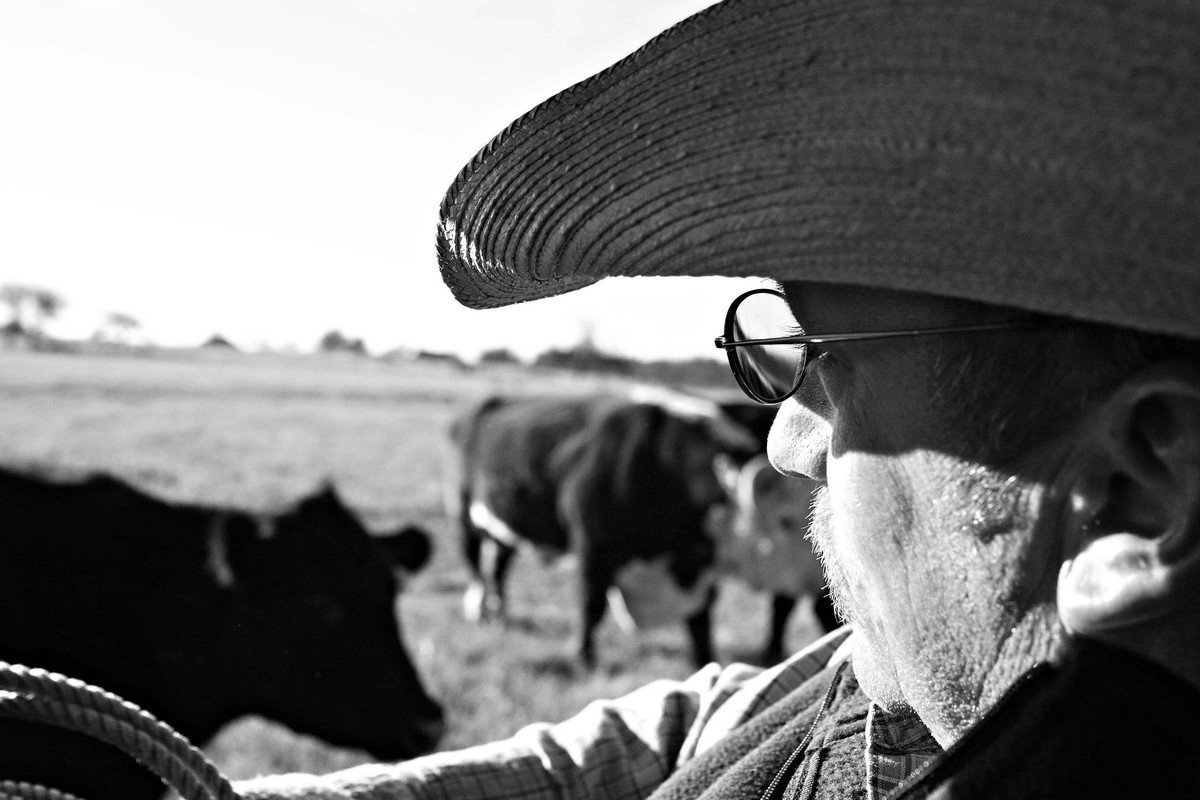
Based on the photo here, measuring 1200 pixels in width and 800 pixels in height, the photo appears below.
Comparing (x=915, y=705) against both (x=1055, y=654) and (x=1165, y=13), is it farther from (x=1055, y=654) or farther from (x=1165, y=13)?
(x=1165, y=13)

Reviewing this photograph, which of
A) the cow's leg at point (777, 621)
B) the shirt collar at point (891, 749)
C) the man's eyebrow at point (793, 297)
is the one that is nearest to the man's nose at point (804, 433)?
the man's eyebrow at point (793, 297)

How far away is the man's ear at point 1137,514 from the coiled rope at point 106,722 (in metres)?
0.94

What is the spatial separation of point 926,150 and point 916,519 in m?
0.38

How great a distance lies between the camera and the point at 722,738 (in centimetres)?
156

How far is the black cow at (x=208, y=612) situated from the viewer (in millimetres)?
4473

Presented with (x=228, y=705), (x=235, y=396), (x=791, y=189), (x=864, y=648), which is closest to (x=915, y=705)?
(x=864, y=648)

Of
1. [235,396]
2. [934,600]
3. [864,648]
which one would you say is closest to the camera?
[934,600]

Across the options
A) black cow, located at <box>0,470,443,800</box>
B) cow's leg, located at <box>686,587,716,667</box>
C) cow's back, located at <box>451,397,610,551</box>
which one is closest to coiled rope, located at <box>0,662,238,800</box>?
black cow, located at <box>0,470,443,800</box>

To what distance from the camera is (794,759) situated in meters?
1.40

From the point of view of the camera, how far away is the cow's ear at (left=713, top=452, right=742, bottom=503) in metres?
9.19

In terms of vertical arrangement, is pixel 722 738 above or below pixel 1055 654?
below

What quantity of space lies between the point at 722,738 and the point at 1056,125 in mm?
1073

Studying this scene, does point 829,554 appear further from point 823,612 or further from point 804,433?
point 823,612

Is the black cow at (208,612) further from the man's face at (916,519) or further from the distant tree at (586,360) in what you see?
the distant tree at (586,360)
